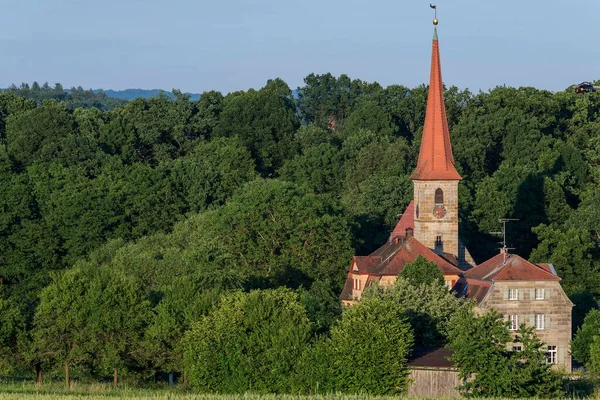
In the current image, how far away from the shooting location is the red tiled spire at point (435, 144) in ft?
324

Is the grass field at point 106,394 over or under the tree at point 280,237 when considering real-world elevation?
under

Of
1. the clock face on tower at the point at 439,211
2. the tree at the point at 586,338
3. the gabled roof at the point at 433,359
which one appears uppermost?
the clock face on tower at the point at 439,211

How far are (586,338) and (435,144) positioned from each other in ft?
61.1

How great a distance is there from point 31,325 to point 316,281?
2168 cm

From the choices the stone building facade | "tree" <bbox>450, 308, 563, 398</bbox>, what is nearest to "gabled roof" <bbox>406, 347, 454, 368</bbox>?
"tree" <bbox>450, 308, 563, 398</bbox>

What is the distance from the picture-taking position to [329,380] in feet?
221

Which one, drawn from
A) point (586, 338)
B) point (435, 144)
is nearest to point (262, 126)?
point (435, 144)

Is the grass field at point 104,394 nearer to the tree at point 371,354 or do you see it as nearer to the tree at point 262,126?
the tree at point 371,354

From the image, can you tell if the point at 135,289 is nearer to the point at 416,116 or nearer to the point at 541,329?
the point at 541,329

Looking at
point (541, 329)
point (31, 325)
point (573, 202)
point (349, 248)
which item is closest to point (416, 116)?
point (573, 202)

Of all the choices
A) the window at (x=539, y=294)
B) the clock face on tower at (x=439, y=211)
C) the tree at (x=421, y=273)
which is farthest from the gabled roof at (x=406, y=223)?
the window at (x=539, y=294)

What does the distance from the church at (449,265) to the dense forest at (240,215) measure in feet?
11.1

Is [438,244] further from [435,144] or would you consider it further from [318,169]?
[318,169]

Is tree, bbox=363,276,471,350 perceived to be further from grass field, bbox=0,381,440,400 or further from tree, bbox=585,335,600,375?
grass field, bbox=0,381,440,400
